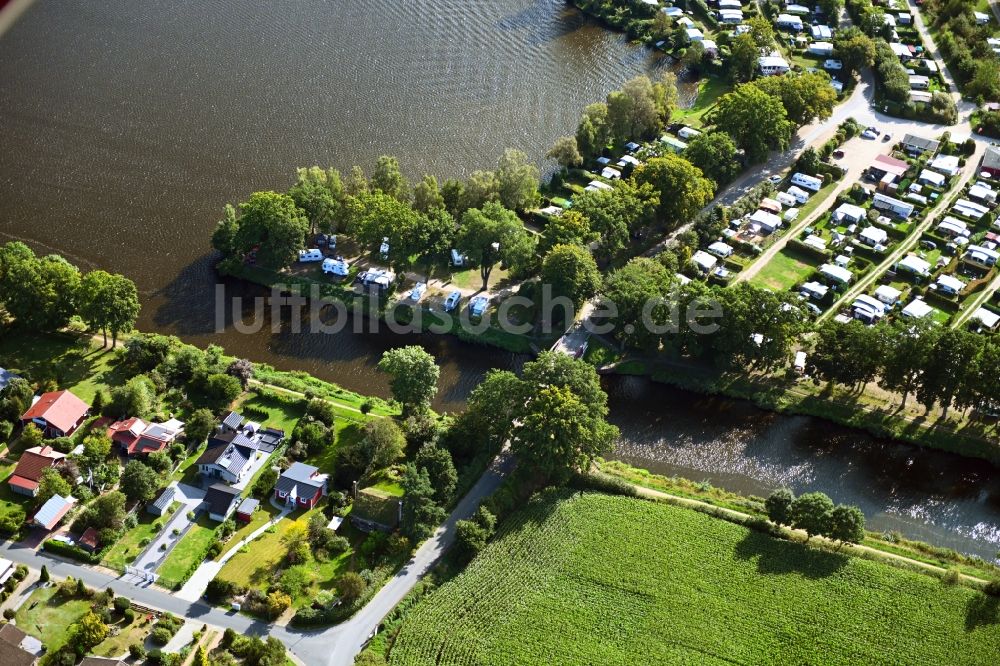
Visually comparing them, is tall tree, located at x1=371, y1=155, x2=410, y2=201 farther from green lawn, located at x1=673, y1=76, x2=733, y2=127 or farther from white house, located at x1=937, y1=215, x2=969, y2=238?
white house, located at x1=937, y1=215, x2=969, y2=238

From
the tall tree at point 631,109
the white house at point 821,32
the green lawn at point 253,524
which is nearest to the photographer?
the green lawn at point 253,524

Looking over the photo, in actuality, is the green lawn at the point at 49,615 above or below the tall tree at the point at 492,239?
below

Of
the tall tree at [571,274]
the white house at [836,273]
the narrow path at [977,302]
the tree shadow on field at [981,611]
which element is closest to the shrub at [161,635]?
the tall tree at [571,274]

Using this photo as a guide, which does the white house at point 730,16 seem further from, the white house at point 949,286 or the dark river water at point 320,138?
the white house at point 949,286

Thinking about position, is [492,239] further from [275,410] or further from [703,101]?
[703,101]

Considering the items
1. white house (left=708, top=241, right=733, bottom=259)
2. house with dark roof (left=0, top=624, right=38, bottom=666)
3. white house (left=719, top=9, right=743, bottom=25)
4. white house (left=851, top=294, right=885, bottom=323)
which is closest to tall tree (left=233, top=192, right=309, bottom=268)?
white house (left=708, top=241, right=733, bottom=259)

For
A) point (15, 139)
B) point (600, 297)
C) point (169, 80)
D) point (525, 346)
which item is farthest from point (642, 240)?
point (15, 139)

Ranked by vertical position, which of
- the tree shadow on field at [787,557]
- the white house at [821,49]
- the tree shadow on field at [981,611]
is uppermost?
the white house at [821,49]
